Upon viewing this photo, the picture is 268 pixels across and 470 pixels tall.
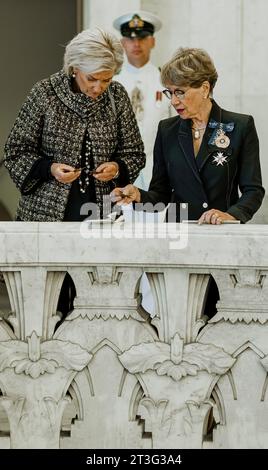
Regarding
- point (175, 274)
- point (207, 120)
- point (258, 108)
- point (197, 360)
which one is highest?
point (258, 108)

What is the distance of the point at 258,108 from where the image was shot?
9492 mm

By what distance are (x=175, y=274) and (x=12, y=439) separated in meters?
0.92

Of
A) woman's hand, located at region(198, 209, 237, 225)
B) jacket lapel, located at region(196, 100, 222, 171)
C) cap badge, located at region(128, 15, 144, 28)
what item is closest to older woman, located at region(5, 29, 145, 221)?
jacket lapel, located at region(196, 100, 222, 171)

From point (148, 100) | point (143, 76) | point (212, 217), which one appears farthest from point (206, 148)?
point (143, 76)

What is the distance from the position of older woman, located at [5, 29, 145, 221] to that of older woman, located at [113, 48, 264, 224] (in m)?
0.23

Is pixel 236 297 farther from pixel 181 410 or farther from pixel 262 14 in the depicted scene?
pixel 262 14

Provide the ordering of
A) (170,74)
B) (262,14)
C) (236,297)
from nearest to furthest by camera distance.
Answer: (236,297)
(170,74)
(262,14)

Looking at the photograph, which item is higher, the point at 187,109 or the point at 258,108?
the point at 258,108

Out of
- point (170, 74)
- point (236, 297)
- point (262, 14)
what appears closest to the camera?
point (236, 297)

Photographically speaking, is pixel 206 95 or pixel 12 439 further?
pixel 206 95

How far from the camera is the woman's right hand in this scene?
5.48m

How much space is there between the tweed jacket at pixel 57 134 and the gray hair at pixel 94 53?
153 mm

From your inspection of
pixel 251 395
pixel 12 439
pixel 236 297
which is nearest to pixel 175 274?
pixel 236 297

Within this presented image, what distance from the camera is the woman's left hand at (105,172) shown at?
555 cm
